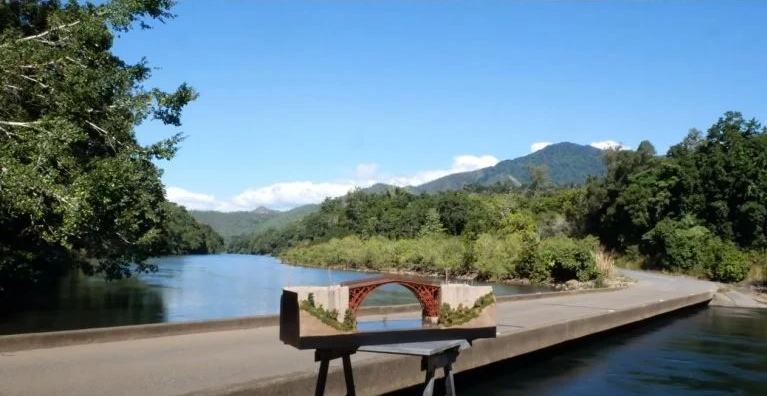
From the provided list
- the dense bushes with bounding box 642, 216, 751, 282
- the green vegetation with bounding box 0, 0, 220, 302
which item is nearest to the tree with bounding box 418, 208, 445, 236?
the dense bushes with bounding box 642, 216, 751, 282

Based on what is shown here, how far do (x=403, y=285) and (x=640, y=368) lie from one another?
11145 millimetres

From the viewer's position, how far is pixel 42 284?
119 feet

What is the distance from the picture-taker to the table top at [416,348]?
5285 mm

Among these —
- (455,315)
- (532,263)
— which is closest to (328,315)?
(455,315)

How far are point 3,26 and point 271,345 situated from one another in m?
14.2

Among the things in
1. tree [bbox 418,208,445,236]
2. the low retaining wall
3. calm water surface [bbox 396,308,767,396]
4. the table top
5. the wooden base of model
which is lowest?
calm water surface [bbox 396,308,767,396]

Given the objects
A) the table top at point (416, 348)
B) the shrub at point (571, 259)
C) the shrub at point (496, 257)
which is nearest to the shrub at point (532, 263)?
the shrub at point (571, 259)

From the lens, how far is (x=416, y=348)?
5.34m

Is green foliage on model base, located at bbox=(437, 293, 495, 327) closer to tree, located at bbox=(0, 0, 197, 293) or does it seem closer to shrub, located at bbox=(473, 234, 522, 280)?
tree, located at bbox=(0, 0, 197, 293)

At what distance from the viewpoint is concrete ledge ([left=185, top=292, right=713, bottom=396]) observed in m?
7.55

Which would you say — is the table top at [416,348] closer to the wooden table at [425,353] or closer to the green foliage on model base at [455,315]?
the wooden table at [425,353]

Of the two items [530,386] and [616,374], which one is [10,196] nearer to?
[530,386]

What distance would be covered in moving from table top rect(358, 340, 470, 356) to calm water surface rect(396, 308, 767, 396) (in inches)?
196

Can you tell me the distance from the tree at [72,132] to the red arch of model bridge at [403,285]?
31.4ft
